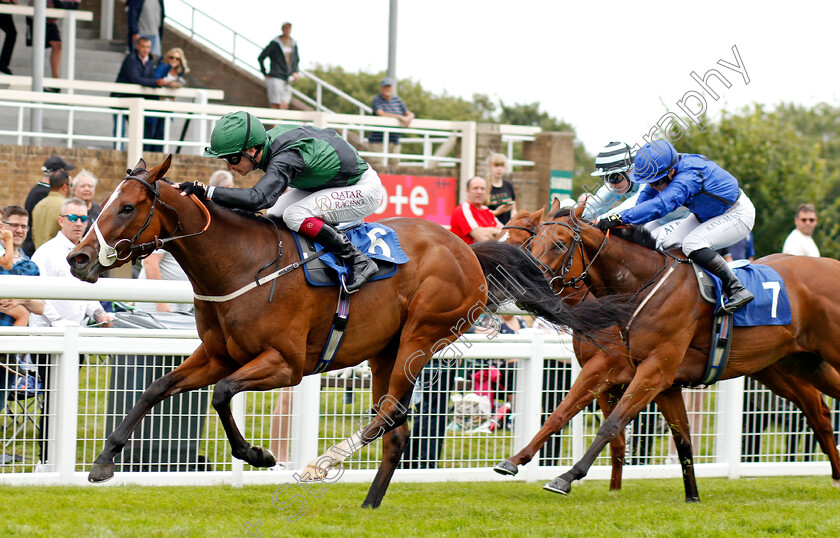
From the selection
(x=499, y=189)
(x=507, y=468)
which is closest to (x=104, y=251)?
(x=507, y=468)

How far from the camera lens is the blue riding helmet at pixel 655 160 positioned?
600 cm

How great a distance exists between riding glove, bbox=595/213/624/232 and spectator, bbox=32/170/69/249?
3903mm

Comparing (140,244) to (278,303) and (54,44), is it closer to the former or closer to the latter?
(278,303)

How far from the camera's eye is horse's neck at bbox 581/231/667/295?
20.1 feet

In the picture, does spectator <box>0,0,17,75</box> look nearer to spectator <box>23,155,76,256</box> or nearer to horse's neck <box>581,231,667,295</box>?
spectator <box>23,155,76,256</box>

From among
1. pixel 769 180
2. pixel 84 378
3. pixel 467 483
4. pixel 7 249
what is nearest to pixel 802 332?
pixel 467 483

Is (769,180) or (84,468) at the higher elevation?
(769,180)

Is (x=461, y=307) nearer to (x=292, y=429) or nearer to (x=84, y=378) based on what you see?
(x=292, y=429)

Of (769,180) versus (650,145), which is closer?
(650,145)

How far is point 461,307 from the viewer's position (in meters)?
5.79

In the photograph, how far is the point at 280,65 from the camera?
14211 mm

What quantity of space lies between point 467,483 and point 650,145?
2334mm

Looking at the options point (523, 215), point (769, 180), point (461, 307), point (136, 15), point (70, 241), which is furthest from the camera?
point (769, 180)

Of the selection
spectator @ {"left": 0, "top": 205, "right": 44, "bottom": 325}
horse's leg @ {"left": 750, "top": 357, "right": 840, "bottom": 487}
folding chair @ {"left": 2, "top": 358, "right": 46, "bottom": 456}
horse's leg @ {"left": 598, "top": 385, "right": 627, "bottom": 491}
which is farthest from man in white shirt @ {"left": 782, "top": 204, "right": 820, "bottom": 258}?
folding chair @ {"left": 2, "top": 358, "right": 46, "bottom": 456}
